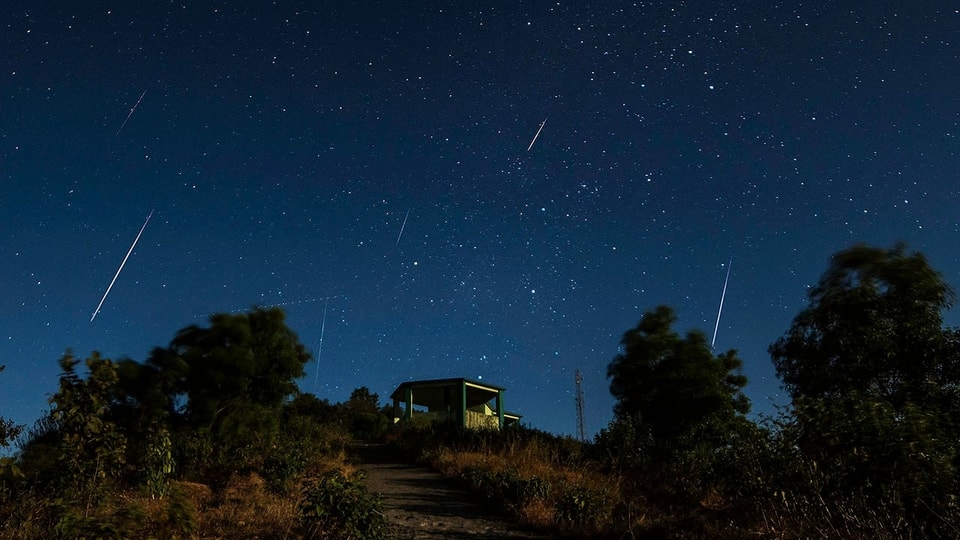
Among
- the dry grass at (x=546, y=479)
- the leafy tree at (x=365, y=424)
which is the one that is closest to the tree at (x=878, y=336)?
the dry grass at (x=546, y=479)

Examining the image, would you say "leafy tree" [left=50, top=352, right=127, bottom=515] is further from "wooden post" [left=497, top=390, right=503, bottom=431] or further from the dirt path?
"wooden post" [left=497, top=390, right=503, bottom=431]

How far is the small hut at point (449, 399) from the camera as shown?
35000 mm

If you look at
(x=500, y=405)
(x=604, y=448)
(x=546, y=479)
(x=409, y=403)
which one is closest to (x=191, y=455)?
(x=546, y=479)

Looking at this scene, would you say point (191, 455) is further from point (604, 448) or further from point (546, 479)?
point (604, 448)

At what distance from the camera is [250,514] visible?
32.0ft

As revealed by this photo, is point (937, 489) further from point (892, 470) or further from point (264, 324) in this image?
point (264, 324)

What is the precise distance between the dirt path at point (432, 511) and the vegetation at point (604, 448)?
513mm

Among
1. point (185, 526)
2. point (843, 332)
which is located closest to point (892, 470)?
point (185, 526)

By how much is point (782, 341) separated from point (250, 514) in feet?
65.1

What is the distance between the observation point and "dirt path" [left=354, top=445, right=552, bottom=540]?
9656 millimetres

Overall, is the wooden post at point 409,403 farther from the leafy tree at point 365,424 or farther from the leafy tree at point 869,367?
the leafy tree at point 869,367

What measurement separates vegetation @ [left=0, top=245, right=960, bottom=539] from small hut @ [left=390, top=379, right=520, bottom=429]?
5.83 m

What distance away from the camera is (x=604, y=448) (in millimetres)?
18281

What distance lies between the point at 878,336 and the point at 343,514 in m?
18.4
